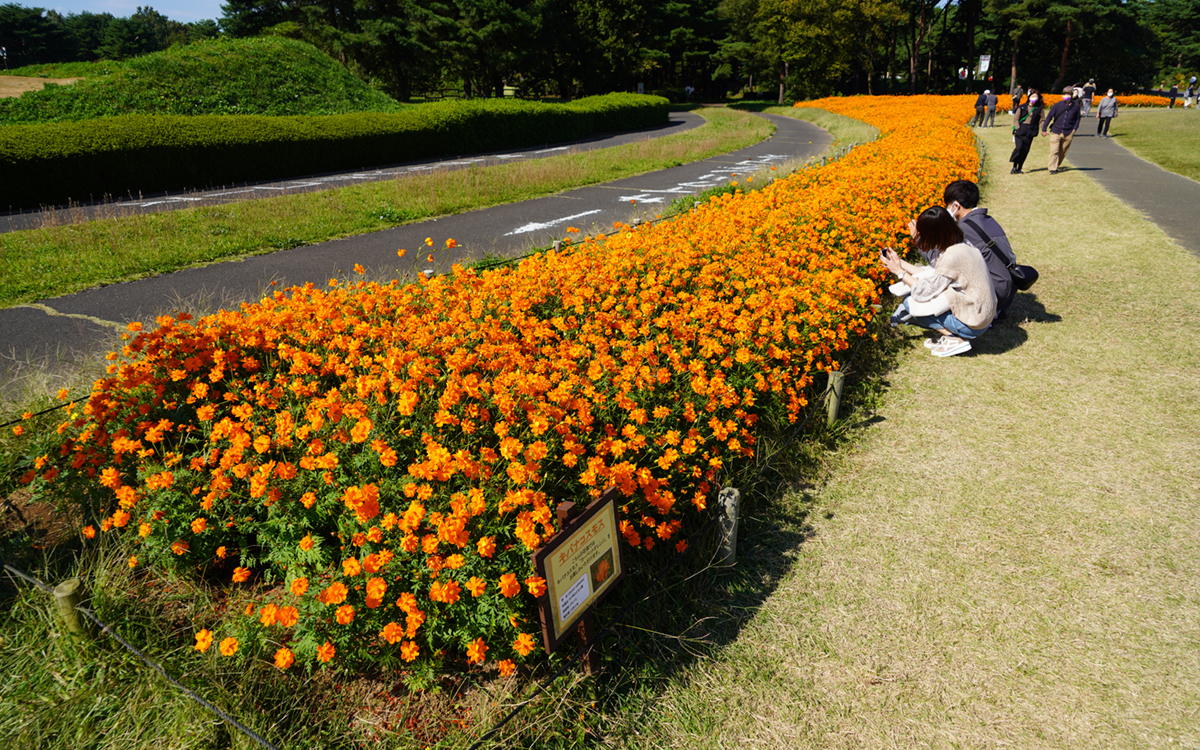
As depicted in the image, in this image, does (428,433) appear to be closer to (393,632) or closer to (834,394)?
(393,632)

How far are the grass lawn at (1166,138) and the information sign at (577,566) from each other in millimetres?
19713

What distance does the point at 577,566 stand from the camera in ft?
7.00

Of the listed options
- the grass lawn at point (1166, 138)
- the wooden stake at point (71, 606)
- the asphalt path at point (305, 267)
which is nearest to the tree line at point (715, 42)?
the grass lawn at point (1166, 138)

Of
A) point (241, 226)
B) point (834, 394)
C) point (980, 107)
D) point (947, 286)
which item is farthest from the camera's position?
point (980, 107)

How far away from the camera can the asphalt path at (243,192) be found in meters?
10.6

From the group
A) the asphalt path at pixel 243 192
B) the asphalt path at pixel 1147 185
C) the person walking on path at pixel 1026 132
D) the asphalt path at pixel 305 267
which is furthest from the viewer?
the person walking on path at pixel 1026 132

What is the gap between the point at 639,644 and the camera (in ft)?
8.66

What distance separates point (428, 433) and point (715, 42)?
217 feet

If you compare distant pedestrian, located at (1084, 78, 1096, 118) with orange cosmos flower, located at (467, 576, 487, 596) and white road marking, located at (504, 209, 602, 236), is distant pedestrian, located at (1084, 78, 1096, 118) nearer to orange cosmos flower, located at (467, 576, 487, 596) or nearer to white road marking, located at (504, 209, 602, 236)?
white road marking, located at (504, 209, 602, 236)

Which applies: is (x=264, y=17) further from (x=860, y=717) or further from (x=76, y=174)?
(x=860, y=717)

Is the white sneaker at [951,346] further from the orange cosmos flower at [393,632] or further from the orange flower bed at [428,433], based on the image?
the orange cosmos flower at [393,632]

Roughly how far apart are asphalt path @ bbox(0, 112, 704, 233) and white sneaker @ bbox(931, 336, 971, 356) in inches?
488

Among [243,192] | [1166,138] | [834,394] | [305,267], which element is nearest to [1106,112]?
[1166,138]

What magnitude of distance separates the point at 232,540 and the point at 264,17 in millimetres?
57060
